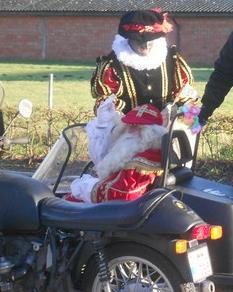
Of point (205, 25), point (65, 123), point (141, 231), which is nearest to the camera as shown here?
point (141, 231)

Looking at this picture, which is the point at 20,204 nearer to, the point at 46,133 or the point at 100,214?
the point at 100,214

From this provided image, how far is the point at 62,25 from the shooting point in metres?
36.3

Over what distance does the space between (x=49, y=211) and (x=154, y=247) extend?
58 cm

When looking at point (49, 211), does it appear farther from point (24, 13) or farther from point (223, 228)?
point (24, 13)

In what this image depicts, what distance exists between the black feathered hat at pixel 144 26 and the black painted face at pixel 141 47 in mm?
37

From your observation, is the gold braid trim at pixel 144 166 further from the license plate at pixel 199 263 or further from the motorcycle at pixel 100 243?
the license plate at pixel 199 263

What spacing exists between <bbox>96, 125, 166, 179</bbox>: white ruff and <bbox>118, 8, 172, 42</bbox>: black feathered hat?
3.24ft

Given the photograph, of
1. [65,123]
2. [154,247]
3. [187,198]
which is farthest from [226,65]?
[65,123]

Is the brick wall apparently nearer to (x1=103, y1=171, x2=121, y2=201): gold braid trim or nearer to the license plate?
(x1=103, y1=171, x2=121, y2=201): gold braid trim

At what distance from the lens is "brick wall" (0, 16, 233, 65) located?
35031 mm

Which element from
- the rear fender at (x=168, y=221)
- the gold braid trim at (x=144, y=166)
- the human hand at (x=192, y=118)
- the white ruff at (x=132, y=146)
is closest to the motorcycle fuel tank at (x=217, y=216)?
the gold braid trim at (x=144, y=166)

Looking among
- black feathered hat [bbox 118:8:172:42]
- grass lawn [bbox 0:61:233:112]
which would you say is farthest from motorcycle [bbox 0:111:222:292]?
grass lawn [bbox 0:61:233:112]

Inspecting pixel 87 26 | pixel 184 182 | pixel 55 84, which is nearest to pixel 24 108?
pixel 184 182

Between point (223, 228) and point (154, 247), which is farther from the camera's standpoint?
point (223, 228)
